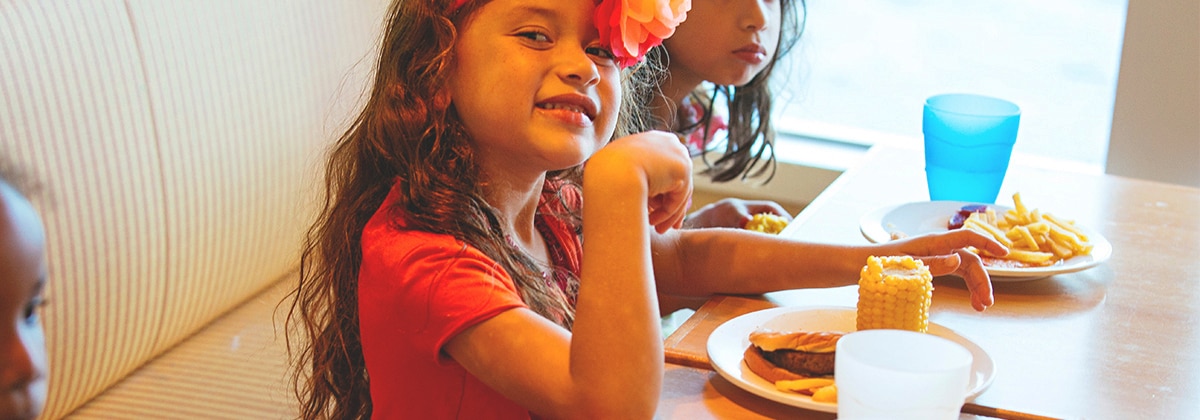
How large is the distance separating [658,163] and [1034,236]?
→ 58 cm

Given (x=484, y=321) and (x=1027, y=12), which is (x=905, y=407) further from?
(x=1027, y=12)

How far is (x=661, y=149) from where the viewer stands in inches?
37.2

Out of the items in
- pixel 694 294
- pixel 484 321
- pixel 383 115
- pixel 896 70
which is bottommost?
pixel 896 70

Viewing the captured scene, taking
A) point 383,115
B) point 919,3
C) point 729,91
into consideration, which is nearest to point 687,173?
point 383,115

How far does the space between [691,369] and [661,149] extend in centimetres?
20

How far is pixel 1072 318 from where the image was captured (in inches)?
45.8

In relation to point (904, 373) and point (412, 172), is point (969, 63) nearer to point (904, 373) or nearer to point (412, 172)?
point (412, 172)

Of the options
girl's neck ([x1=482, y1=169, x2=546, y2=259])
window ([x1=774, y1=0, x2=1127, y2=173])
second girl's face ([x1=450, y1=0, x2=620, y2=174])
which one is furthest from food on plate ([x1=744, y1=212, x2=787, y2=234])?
window ([x1=774, y1=0, x2=1127, y2=173])

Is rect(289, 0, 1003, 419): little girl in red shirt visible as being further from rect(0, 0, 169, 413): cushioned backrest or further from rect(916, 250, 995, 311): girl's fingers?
rect(0, 0, 169, 413): cushioned backrest

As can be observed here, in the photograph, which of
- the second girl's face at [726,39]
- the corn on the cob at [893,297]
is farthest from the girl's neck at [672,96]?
the corn on the cob at [893,297]

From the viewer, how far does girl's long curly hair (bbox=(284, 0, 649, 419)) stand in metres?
1.03

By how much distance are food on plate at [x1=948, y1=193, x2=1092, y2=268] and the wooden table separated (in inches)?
1.0

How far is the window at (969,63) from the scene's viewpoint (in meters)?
2.65

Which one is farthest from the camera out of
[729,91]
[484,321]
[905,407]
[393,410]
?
[729,91]
